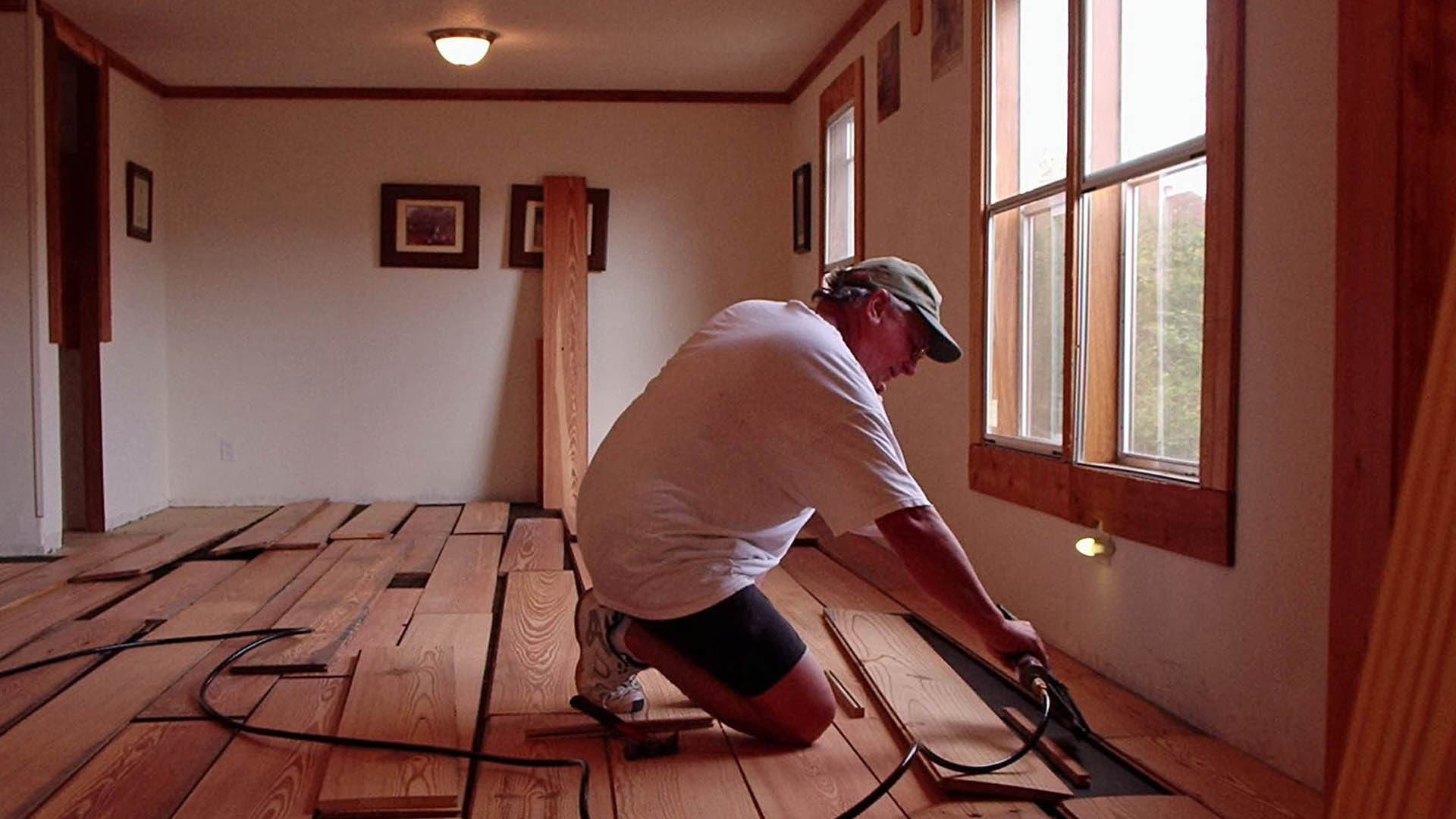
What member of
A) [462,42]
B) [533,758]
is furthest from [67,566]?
[533,758]

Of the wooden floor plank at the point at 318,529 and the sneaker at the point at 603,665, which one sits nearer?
the sneaker at the point at 603,665

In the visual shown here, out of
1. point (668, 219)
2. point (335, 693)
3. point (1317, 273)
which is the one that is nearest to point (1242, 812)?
point (1317, 273)

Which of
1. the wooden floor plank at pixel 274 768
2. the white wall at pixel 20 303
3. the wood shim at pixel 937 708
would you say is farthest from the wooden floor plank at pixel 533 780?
the white wall at pixel 20 303

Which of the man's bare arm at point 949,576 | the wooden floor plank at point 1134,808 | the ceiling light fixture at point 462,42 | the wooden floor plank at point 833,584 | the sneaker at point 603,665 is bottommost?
the wooden floor plank at point 1134,808

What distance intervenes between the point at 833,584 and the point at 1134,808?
98.5 inches

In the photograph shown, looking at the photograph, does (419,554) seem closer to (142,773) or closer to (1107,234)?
(142,773)

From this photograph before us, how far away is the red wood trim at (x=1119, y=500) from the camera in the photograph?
9.86ft

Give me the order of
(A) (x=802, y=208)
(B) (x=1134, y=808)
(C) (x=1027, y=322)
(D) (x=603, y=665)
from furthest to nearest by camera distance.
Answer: (A) (x=802, y=208)
(C) (x=1027, y=322)
(D) (x=603, y=665)
(B) (x=1134, y=808)

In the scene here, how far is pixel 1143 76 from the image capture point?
139 inches

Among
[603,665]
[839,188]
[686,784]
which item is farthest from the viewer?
[839,188]

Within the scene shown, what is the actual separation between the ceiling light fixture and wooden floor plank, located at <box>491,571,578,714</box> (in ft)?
9.38

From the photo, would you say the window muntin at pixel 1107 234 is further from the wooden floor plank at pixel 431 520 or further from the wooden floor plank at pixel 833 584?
the wooden floor plank at pixel 431 520

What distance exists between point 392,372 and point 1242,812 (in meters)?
6.54

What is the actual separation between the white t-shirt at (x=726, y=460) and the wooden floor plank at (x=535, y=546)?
2491 millimetres
